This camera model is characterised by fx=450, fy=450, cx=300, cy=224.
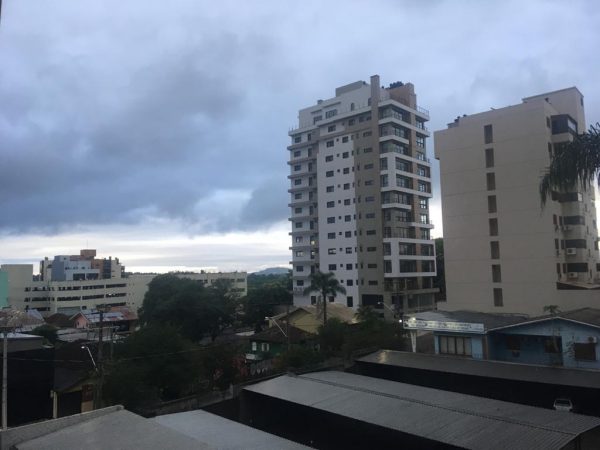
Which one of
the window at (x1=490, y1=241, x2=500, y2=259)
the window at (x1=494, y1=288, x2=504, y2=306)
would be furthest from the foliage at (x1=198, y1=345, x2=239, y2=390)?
the window at (x1=490, y1=241, x2=500, y2=259)

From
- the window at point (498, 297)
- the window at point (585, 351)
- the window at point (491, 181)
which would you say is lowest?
the window at point (585, 351)

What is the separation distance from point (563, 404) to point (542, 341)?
25.7ft

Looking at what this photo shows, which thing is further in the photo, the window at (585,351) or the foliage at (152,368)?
the window at (585,351)

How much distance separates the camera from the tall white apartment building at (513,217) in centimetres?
4156

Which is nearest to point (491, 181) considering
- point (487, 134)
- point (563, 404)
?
point (487, 134)

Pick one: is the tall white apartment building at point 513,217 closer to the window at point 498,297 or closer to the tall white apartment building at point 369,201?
the window at point 498,297

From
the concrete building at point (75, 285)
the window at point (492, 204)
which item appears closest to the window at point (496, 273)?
the window at point (492, 204)

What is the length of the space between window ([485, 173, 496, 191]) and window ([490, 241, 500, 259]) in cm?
536

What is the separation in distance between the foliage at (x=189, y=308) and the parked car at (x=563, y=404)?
42.5 m

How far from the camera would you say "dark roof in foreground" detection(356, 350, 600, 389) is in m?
21.8

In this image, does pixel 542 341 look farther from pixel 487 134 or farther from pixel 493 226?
pixel 487 134

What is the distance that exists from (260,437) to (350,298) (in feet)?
175

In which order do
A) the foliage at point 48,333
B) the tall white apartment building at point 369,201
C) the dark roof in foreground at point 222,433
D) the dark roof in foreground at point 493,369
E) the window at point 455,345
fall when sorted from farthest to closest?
the tall white apartment building at point 369,201
the foliage at point 48,333
the window at point 455,345
the dark roof in foreground at point 493,369
the dark roof in foreground at point 222,433

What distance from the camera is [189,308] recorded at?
56.4 meters
